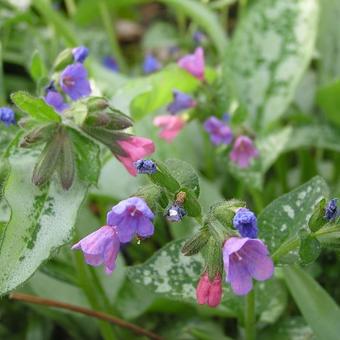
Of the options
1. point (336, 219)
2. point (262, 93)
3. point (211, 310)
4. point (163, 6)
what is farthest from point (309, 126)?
point (163, 6)

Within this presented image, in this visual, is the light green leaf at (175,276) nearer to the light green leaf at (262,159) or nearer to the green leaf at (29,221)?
the green leaf at (29,221)

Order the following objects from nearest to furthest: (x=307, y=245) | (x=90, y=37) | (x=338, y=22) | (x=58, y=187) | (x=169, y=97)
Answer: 1. (x=307, y=245)
2. (x=58, y=187)
3. (x=169, y=97)
4. (x=338, y=22)
5. (x=90, y=37)

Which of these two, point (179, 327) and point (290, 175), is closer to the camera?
point (179, 327)

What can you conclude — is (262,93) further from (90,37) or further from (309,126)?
(90,37)

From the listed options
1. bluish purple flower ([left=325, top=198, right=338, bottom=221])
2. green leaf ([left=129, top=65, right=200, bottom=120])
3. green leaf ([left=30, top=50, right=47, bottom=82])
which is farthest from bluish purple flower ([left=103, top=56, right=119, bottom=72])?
bluish purple flower ([left=325, top=198, right=338, bottom=221])

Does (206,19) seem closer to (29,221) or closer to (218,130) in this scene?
(218,130)

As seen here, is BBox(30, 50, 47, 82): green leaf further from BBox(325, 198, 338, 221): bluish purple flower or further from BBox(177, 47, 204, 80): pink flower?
BBox(325, 198, 338, 221): bluish purple flower
